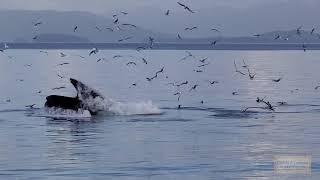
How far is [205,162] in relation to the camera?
3884 centimetres

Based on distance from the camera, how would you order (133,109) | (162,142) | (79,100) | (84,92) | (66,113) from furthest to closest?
(133,109)
(84,92)
(79,100)
(66,113)
(162,142)

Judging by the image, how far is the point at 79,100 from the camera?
211ft

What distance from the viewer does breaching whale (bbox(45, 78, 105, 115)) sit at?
64.1 meters

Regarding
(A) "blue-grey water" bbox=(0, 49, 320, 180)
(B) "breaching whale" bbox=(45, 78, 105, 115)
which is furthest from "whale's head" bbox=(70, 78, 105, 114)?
(A) "blue-grey water" bbox=(0, 49, 320, 180)

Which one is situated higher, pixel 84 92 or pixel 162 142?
pixel 84 92

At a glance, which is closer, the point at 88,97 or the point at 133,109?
the point at 88,97

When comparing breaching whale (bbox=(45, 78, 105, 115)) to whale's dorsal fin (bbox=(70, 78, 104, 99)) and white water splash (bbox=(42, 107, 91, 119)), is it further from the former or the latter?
white water splash (bbox=(42, 107, 91, 119))

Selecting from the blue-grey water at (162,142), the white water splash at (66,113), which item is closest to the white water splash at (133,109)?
the blue-grey water at (162,142)

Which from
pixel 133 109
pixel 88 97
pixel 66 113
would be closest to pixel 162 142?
pixel 66 113

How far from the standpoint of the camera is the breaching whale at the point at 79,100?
64.1 m

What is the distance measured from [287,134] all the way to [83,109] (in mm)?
18583

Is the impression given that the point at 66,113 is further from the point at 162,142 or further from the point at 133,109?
the point at 162,142

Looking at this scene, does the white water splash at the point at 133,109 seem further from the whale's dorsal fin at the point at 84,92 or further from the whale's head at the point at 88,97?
the whale's dorsal fin at the point at 84,92

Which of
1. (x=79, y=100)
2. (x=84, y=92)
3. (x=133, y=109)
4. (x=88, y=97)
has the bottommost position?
(x=133, y=109)
